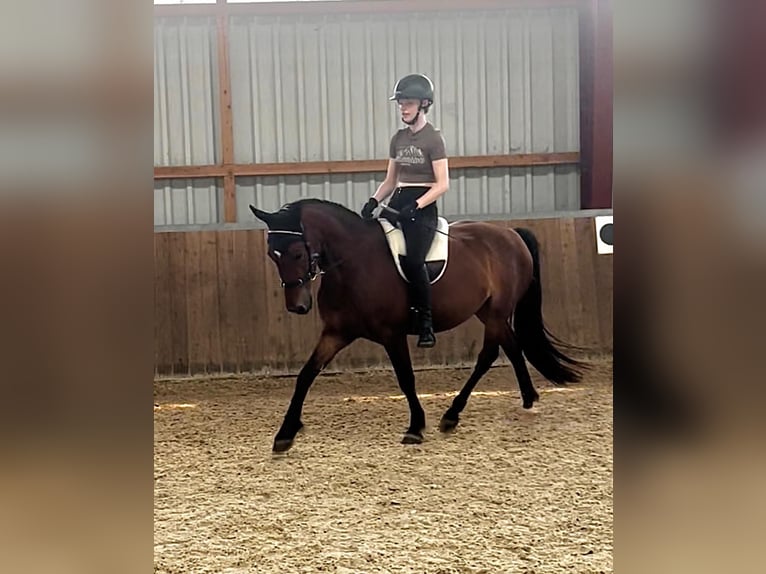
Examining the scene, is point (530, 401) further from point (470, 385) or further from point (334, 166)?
point (334, 166)

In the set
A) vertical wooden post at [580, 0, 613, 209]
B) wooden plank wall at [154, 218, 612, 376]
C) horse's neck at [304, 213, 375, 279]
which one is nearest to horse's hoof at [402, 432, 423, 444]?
horse's neck at [304, 213, 375, 279]

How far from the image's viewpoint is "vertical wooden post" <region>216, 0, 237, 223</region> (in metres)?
4.50

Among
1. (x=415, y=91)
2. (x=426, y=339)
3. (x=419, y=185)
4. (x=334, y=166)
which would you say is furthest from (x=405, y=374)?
(x=334, y=166)

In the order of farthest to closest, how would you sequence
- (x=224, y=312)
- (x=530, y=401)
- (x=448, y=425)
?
(x=224, y=312) < (x=530, y=401) < (x=448, y=425)

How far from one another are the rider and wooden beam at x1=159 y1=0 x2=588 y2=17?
6.38 feet

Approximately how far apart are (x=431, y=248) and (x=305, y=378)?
70 cm

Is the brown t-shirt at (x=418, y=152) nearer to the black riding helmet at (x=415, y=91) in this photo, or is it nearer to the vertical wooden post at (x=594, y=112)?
the black riding helmet at (x=415, y=91)

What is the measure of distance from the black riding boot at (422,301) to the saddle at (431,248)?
4 cm

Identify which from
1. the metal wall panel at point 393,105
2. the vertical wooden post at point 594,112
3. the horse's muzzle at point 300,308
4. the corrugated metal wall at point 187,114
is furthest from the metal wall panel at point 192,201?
the vertical wooden post at point 594,112

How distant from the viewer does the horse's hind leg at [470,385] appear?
2984mm

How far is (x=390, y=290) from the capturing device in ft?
9.36
